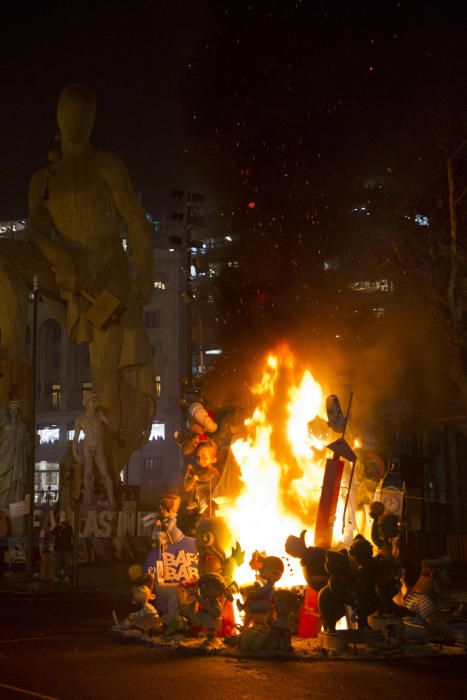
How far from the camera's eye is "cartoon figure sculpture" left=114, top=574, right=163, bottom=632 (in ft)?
37.5

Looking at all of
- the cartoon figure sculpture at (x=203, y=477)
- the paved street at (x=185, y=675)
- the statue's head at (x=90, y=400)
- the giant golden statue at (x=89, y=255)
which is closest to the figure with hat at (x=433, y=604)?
the paved street at (x=185, y=675)

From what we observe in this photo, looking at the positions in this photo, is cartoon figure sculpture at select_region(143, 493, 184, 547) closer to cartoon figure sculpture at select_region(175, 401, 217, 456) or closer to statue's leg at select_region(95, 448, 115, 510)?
cartoon figure sculpture at select_region(175, 401, 217, 456)

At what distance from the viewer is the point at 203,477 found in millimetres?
14234

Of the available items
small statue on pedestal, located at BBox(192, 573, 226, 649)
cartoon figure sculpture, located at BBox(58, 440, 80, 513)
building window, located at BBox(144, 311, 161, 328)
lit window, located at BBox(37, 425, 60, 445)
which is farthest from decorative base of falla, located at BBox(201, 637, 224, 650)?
lit window, located at BBox(37, 425, 60, 445)

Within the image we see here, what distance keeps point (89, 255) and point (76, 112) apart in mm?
4088

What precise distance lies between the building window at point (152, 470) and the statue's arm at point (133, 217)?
111ft

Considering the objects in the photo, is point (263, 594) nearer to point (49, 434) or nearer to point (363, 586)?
point (363, 586)

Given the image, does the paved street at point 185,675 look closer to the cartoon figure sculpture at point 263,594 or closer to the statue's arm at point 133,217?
the cartoon figure sculpture at point 263,594

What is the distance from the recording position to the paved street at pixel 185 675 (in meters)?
8.12

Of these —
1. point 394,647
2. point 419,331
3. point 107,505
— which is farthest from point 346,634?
point 107,505

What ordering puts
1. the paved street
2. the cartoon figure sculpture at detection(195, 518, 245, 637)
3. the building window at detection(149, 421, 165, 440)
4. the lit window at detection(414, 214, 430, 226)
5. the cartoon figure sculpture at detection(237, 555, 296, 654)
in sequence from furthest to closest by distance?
the building window at detection(149, 421, 165, 440) < the lit window at detection(414, 214, 430, 226) < the cartoon figure sculpture at detection(195, 518, 245, 637) < the cartoon figure sculpture at detection(237, 555, 296, 654) < the paved street

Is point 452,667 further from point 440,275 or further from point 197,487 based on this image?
point 440,275

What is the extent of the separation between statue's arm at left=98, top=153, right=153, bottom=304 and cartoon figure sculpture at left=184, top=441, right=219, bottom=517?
14.2 metres

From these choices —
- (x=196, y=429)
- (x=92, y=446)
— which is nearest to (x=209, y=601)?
(x=196, y=429)
